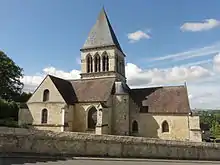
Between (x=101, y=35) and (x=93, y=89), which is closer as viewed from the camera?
(x=93, y=89)

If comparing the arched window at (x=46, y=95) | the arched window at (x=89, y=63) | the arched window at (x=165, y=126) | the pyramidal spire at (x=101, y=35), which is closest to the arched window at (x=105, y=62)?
the pyramidal spire at (x=101, y=35)

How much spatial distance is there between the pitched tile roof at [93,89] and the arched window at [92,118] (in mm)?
1090

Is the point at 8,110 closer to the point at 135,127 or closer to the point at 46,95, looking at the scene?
the point at 46,95

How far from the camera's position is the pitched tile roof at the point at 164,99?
91.1 ft

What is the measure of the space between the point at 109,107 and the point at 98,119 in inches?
82.1

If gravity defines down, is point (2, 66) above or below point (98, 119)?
above

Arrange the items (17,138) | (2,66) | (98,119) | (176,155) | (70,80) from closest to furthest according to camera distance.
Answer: (17,138), (176,155), (98,119), (70,80), (2,66)

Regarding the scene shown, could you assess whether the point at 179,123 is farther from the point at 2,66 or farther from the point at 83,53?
the point at 2,66

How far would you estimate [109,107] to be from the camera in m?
28.1

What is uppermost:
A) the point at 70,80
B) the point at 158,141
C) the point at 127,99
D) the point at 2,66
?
the point at 2,66

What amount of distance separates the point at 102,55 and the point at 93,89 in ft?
20.1

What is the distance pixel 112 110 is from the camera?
2869 centimetres

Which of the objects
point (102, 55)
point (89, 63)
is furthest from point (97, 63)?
point (102, 55)

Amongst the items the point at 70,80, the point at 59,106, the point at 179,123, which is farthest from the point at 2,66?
the point at 179,123
